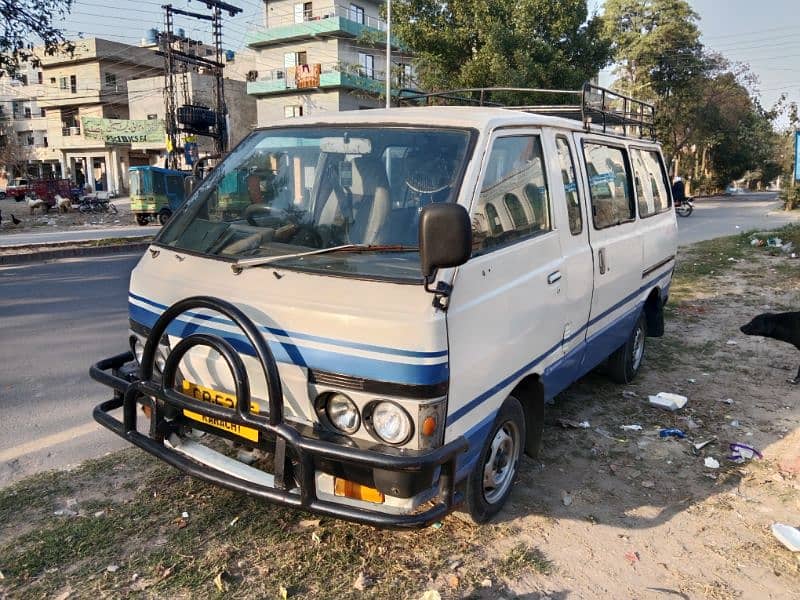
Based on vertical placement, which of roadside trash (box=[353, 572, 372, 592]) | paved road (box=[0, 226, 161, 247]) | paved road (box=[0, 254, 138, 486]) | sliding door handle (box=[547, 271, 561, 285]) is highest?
sliding door handle (box=[547, 271, 561, 285])

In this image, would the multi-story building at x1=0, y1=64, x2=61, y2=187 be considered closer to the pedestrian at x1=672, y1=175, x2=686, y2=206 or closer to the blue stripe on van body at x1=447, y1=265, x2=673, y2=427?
the pedestrian at x1=672, y1=175, x2=686, y2=206

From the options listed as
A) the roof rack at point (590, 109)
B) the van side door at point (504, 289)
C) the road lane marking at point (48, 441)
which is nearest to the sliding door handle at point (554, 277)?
the van side door at point (504, 289)

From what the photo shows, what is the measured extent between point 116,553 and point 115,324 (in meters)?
5.03

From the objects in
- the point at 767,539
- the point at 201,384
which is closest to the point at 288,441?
the point at 201,384

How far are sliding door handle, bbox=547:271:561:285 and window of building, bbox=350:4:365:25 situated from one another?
4275 centimetres

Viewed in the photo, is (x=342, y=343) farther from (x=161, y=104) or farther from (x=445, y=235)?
(x=161, y=104)

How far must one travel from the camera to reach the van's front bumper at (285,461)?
98.5 inches

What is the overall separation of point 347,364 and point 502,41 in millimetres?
19140

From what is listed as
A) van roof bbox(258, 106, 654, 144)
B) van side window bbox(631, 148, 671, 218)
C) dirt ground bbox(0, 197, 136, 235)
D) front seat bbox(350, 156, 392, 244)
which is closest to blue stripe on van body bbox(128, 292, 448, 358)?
front seat bbox(350, 156, 392, 244)

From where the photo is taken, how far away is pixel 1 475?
380cm

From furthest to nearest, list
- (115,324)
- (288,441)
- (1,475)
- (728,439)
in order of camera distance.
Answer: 1. (115,324)
2. (728,439)
3. (1,475)
4. (288,441)

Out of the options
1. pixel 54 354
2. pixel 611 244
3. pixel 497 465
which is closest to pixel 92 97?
pixel 54 354

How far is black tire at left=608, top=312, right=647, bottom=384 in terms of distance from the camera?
5480 millimetres

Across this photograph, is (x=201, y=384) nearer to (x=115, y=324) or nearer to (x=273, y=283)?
(x=273, y=283)
